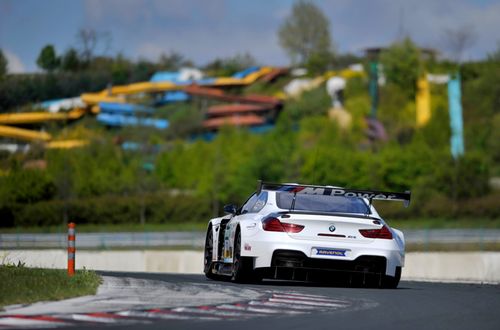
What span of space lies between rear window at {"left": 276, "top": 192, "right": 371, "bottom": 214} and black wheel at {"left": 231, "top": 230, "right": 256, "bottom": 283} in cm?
78

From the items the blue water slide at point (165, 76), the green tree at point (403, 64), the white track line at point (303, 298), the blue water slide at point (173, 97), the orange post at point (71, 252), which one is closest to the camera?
the white track line at point (303, 298)

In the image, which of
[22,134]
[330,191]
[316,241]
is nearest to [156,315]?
[316,241]

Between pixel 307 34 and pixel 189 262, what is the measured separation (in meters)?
133

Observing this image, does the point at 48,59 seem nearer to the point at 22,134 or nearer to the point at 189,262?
the point at 22,134

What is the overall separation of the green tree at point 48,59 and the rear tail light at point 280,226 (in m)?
60.1

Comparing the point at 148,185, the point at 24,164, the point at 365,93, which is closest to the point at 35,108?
the point at 24,164

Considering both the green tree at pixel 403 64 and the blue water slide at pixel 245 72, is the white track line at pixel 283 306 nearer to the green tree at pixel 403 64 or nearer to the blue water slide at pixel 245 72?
the green tree at pixel 403 64

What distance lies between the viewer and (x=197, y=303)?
11.5 metres

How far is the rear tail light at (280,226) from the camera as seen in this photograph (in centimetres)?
1527

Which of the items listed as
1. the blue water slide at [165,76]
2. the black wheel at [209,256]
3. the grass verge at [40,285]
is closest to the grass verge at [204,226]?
the black wheel at [209,256]

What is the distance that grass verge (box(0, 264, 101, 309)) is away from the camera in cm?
1128

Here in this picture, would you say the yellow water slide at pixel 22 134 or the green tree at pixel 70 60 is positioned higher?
the green tree at pixel 70 60

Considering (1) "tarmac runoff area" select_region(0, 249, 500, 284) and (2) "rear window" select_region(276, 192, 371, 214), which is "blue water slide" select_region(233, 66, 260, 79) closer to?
(1) "tarmac runoff area" select_region(0, 249, 500, 284)

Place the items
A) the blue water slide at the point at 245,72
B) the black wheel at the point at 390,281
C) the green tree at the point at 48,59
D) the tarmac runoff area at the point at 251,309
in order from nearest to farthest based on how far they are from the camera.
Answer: the tarmac runoff area at the point at 251,309, the black wheel at the point at 390,281, the green tree at the point at 48,59, the blue water slide at the point at 245,72
